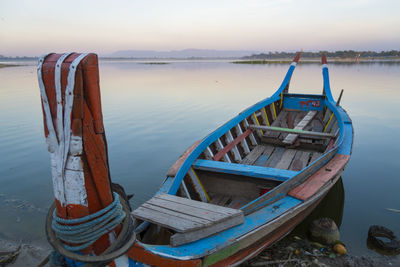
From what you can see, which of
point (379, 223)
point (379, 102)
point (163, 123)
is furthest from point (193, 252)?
point (379, 102)

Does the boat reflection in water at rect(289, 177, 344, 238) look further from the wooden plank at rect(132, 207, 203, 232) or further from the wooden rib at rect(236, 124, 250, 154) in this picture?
the wooden plank at rect(132, 207, 203, 232)

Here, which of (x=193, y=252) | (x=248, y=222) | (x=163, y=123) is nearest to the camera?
(x=193, y=252)

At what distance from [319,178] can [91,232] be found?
3.44 metres

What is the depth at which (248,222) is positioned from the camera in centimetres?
300

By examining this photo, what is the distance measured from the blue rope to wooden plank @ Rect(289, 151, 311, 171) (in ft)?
15.1

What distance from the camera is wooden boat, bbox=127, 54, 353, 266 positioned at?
2633mm

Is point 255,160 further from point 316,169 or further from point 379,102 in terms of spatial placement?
point 379,102

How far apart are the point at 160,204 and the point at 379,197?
18.6ft

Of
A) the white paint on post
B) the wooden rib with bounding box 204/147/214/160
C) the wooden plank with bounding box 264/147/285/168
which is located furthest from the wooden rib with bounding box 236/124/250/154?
the white paint on post

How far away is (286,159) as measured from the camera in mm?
5984

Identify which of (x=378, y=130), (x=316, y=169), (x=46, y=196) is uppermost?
(x=316, y=169)

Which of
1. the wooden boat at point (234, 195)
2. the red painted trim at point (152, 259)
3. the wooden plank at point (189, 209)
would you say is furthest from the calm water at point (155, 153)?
the red painted trim at point (152, 259)

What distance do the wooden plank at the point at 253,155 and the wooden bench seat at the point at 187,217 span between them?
2924mm

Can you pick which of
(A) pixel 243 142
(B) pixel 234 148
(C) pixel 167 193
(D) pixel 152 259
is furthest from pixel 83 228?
(A) pixel 243 142
